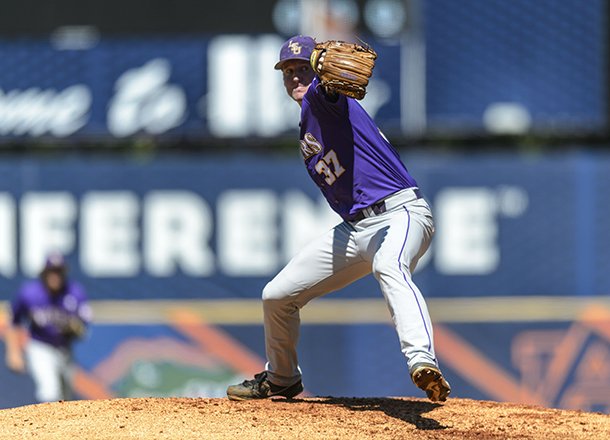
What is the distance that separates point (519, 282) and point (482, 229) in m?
0.51

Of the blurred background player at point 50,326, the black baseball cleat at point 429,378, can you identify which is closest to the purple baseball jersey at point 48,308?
the blurred background player at point 50,326

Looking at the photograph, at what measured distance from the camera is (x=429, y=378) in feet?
15.5

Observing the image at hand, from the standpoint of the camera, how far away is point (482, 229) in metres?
10.4

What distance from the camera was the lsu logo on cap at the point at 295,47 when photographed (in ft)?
17.3

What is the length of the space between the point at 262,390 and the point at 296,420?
0.62 metres

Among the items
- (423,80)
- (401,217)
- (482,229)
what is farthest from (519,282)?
(401,217)

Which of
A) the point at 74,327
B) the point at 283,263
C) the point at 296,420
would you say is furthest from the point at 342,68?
the point at 283,263

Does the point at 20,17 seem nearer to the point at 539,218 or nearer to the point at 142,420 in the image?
the point at 539,218

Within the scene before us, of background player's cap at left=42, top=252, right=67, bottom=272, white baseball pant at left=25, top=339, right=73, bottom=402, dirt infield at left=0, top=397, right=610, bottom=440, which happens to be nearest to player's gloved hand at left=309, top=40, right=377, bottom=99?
dirt infield at left=0, top=397, right=610, bottom=440

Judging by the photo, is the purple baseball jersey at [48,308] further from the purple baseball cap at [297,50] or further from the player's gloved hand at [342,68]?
the player's gloved hand at [342,68]

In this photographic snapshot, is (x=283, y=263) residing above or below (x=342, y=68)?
below

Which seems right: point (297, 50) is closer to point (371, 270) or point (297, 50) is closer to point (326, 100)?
point (326, 100)

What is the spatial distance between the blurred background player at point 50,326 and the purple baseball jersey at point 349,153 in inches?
190

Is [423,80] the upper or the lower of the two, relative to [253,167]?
upper
